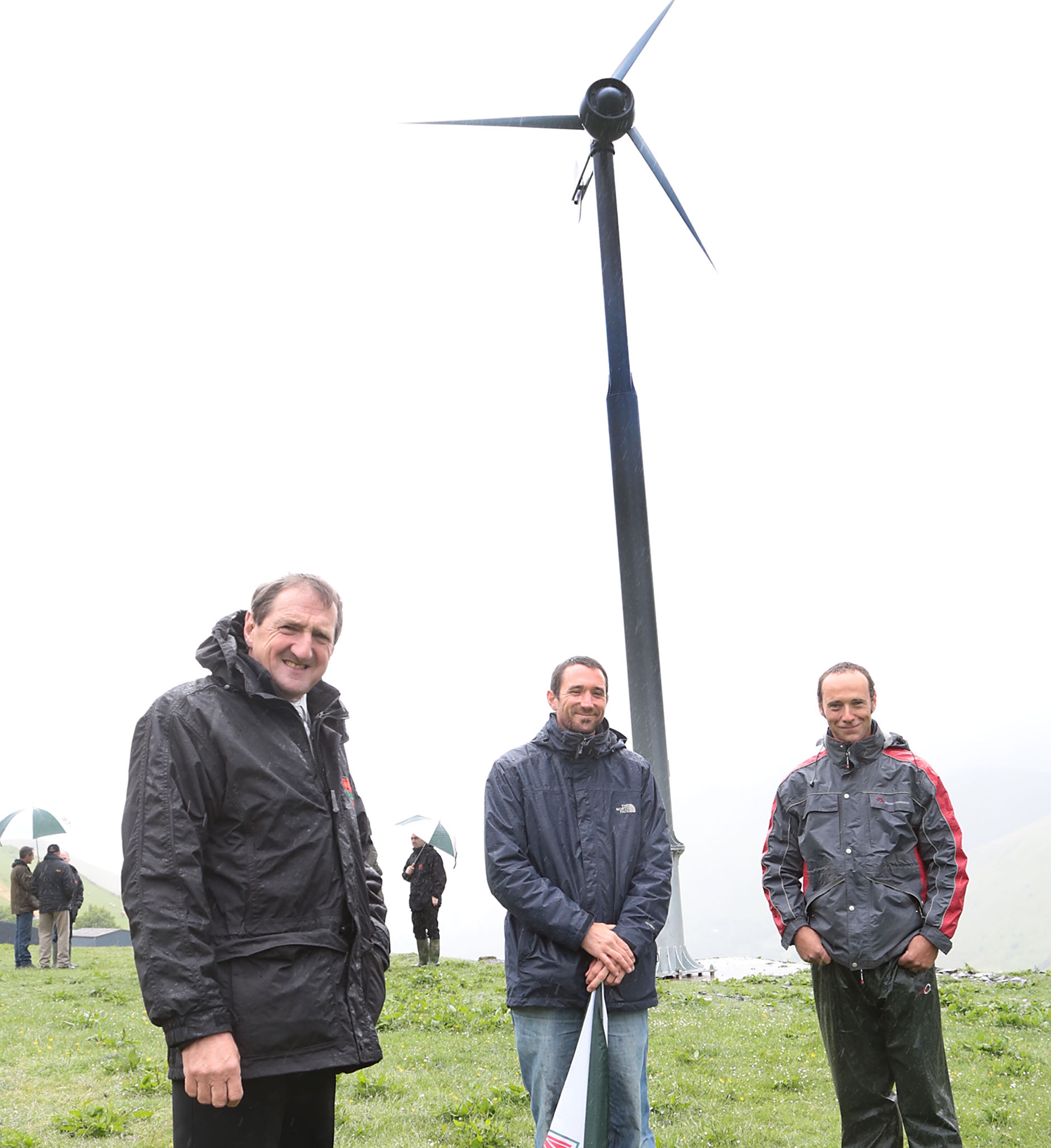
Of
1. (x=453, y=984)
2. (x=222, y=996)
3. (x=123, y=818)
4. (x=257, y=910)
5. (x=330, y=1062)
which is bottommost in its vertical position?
(x=453, y=984)

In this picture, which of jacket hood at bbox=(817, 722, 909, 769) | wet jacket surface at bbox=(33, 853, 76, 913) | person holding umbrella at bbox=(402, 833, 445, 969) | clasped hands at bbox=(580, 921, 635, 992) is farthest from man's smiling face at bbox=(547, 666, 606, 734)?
wet jacket surface at bbox=(33, 853, 76, 913)

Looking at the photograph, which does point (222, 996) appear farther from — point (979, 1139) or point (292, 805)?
point (979, 1139)

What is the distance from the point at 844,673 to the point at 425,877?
1484 centimetres

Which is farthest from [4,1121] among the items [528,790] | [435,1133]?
[528,790]

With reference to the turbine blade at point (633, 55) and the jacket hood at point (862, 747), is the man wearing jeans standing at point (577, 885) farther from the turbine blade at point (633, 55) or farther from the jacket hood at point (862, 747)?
the turbine blade at point (633, 55)

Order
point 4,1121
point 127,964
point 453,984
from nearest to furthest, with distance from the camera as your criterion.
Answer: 1. point 4,1121
2. point 453,984
3. point 127,964

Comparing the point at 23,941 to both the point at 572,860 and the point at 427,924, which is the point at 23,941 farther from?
the point at 572,860

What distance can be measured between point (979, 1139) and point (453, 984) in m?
8.94

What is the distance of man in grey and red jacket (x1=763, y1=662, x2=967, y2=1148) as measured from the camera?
15.3ft

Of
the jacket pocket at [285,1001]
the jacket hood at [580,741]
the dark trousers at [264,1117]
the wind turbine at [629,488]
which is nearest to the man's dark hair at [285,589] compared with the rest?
the jacket pocket at [285,1001]

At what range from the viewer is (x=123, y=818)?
299cm

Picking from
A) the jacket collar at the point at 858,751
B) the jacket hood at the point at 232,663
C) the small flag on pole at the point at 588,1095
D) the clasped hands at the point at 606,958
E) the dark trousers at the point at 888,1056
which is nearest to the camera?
the jacket hood at the point at 232,663

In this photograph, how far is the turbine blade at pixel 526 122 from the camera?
1617cm

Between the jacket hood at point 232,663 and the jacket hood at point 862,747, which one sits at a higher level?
the jacket hood at point 232,663
